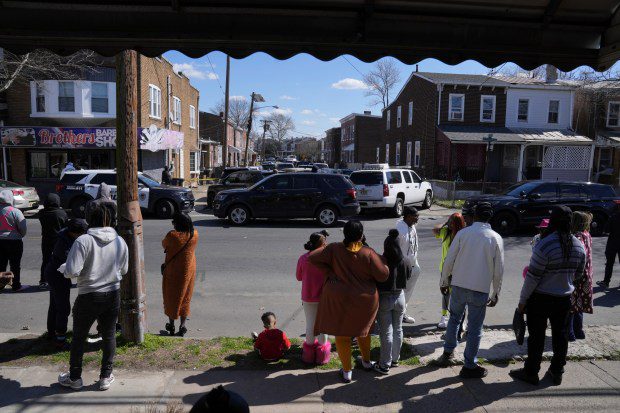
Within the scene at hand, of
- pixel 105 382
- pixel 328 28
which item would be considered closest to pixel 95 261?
pixel 105 382

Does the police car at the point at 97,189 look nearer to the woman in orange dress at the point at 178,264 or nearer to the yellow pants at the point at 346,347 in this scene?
the woman in orange dress at the point at 178,264

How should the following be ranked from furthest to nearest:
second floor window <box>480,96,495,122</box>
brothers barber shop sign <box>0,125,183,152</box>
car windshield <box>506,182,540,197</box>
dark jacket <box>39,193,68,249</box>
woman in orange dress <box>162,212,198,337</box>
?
second floor window <box>480,96,495,122</box> < brothers barber shop sign <box>0,125,183,152</box> < car windshield <box>506,182,540,197</box> < dark jacket <box>39,193,68,249</box> < woman in orange dress <box>162,212,198,337</box>

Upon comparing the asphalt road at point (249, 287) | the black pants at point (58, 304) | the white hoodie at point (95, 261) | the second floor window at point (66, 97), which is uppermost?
the second floor window at point (66, 97)

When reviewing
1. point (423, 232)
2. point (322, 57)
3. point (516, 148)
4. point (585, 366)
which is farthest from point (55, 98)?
point (516, 148)

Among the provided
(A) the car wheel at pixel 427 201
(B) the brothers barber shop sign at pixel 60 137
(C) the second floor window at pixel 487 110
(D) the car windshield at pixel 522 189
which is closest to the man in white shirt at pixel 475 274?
(D) the car windshield at pixel 522 189

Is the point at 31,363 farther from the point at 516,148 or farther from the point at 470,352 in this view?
the point at 516,148

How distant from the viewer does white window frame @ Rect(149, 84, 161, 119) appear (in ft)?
84.2

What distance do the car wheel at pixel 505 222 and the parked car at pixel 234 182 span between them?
9803 millimetres

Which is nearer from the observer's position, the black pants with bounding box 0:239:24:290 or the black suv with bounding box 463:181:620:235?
the black pants with bounding box 0:239:24:290

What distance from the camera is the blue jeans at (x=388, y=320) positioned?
4539 mm

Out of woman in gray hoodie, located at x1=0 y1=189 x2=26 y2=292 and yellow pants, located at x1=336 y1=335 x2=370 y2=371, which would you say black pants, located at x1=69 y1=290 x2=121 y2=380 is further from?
woman in gray hoodie, located at x1=0 y1=189 x2=26 y2=292

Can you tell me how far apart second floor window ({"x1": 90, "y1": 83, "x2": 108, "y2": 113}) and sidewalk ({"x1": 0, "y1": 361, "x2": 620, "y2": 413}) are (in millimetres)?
21053

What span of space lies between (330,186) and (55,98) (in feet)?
50.8

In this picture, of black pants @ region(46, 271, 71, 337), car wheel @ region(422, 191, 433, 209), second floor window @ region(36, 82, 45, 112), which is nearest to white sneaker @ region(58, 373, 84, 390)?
black pants @ region(46, 271, 71, 337)
